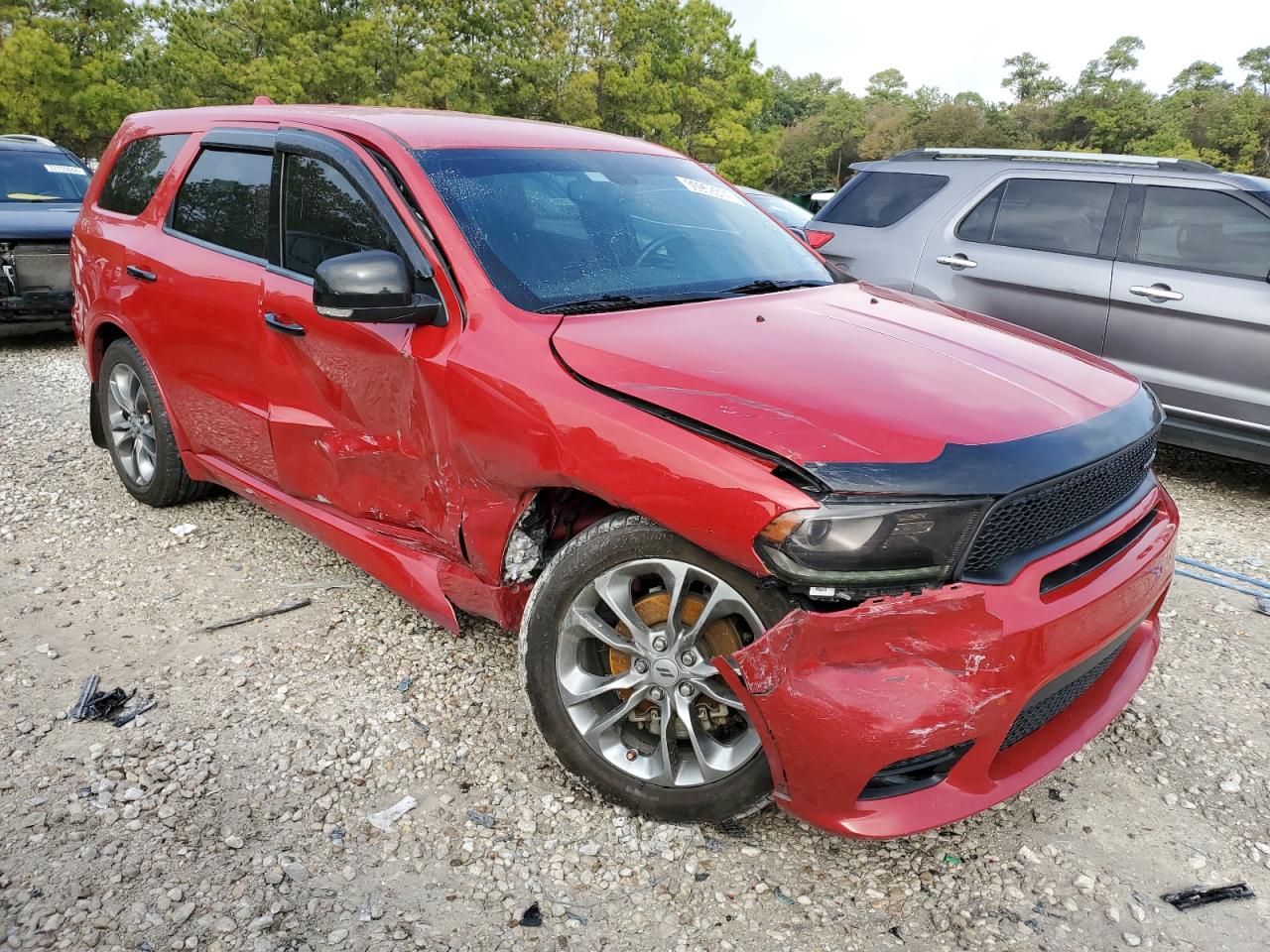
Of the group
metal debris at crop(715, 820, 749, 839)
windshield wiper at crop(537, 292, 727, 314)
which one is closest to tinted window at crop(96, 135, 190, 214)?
windshield wiper at crop(537, 292, 727, 314)

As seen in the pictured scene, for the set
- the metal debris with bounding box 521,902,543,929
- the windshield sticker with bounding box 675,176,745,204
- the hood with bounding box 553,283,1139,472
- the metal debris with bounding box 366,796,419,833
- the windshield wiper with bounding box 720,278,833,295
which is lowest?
the metal debris with bounding box 366,796,419,833

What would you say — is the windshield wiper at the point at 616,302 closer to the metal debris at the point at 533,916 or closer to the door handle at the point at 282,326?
the door handle at the point at 282,326

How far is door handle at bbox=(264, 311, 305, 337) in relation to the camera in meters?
3.12

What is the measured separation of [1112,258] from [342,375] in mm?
4620

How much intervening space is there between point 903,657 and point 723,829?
2.79 ft

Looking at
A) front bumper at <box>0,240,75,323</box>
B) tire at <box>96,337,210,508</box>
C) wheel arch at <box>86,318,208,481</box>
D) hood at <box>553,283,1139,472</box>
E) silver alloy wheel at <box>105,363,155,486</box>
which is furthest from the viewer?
front bumper at <box>0,240,75,323</box>

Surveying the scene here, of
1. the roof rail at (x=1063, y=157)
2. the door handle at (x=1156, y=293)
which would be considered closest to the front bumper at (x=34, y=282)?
the roof rail at (x=1063, y=157)

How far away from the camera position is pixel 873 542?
193 cm

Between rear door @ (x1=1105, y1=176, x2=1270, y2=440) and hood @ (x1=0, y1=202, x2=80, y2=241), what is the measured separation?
7.86 meters

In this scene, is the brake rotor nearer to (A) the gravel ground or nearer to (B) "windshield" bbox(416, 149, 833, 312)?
(A) the gravel ground

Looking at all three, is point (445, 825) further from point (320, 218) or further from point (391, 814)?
point (320, 218)

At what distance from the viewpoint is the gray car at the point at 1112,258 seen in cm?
500

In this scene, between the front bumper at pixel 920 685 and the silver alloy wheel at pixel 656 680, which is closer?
the front bumper at pixel 920 685

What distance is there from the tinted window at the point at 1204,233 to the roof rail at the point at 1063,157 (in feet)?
0.62
